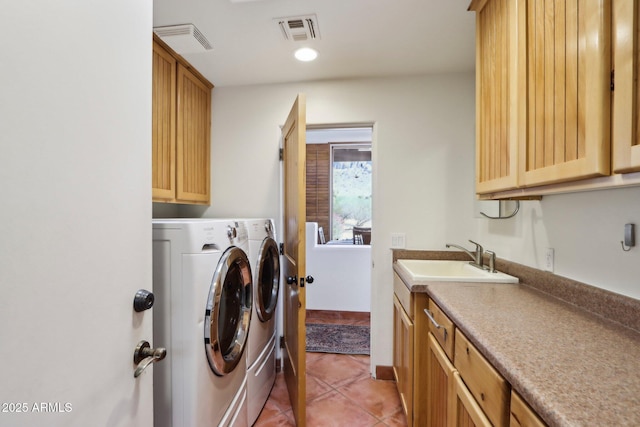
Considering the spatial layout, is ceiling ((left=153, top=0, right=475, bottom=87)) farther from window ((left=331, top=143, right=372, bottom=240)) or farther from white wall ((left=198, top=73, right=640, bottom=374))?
window ((left=331, top=143, right=372, bottom=240))

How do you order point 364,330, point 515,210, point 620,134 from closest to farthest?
point 620,134 < point 515,210 < point 364,330

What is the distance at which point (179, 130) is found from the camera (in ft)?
6.40

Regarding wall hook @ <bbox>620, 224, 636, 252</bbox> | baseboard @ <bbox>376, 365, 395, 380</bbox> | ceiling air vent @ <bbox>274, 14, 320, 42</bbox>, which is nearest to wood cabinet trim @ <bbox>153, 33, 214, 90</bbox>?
ceiling air vent @ <bbox>274, 14, 320, 42</bbox>

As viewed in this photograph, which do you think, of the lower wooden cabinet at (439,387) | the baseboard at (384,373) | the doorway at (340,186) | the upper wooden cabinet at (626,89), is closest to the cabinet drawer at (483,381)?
the lower wooden cabinet at (439,387)

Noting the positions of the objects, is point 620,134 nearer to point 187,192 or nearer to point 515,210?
point 515,210

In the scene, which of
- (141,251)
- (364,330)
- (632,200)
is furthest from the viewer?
(364,330)

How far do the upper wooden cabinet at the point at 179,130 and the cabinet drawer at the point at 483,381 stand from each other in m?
Result: 1.80

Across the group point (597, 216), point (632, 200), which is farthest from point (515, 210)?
point (632, 200)

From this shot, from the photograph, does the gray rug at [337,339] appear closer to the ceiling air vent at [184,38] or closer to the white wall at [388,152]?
the white wall at [388,152]

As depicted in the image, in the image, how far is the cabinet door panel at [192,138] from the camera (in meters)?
1.97

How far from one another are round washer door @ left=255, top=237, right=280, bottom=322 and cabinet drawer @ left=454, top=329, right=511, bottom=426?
3.82ft

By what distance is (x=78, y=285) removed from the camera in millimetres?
589

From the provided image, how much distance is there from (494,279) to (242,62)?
2.14m

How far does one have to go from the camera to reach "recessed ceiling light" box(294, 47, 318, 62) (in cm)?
185
